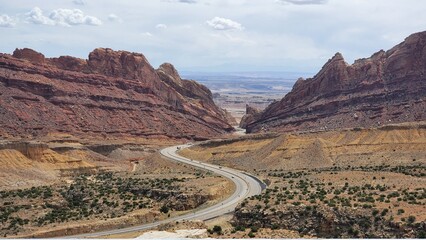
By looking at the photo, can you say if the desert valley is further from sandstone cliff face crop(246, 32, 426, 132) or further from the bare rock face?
the bare rock face

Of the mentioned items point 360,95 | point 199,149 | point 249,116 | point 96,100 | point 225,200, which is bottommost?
point 199,149

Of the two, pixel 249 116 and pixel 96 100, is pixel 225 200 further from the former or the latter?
pixel 249 116

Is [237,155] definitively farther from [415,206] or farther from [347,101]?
[415,206]

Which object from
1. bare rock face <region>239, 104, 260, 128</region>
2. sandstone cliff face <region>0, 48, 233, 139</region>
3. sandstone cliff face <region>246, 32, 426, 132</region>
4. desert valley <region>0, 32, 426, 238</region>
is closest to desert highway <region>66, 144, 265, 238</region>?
desert valley <region>0, 32, 426, 238</region>

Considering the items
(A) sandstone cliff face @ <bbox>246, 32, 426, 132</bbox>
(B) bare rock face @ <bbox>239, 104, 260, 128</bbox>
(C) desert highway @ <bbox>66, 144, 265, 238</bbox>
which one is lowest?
(C) desert highway @ <bbox>66, 144, 265, 238</bbox>

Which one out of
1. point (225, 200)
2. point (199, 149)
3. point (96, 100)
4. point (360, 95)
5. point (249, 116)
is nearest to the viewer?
point (225, 200)

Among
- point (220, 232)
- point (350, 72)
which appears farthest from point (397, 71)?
point (220, 232)

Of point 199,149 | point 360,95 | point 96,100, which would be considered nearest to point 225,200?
point 199,149
